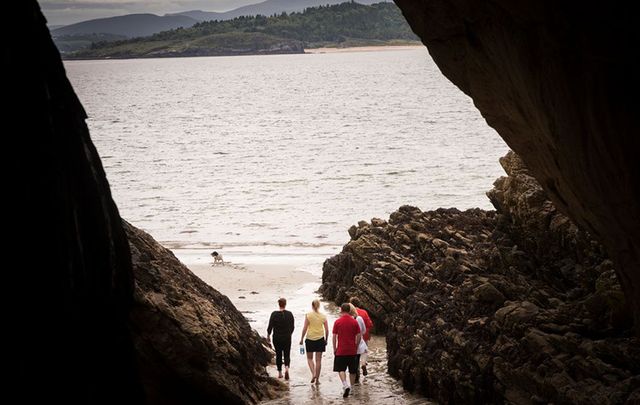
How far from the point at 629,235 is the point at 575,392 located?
232cm

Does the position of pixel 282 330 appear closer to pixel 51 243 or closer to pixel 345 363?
pixel 345 363

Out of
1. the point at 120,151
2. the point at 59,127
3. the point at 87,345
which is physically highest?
the point at 59,127

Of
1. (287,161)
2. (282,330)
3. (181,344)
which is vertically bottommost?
(287,161)

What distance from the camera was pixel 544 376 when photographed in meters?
12.5

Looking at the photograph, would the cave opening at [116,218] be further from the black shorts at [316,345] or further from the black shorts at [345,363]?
the black shorts at [316,345]

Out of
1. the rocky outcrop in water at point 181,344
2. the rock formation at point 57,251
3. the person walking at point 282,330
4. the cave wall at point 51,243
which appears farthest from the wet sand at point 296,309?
the cave wall at point 51,243

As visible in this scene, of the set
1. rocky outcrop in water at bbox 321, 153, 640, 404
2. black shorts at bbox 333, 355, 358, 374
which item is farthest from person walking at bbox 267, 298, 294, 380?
rocky outcrop in water at bbox 321, 153, 640, 404

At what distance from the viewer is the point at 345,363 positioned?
1653 centimetres

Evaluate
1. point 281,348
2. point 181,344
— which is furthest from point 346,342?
point 181,344

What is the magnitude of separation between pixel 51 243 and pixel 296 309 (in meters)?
15.0

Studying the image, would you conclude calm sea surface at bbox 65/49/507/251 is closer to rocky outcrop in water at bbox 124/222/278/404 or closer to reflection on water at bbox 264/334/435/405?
reflection on water at bbox 264/334/435/405

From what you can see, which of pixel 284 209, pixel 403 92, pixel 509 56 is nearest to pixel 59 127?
pixel 509 56

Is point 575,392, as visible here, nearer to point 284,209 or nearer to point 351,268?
point 351,268

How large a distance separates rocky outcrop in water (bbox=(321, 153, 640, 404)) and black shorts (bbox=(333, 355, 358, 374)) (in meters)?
0.91
